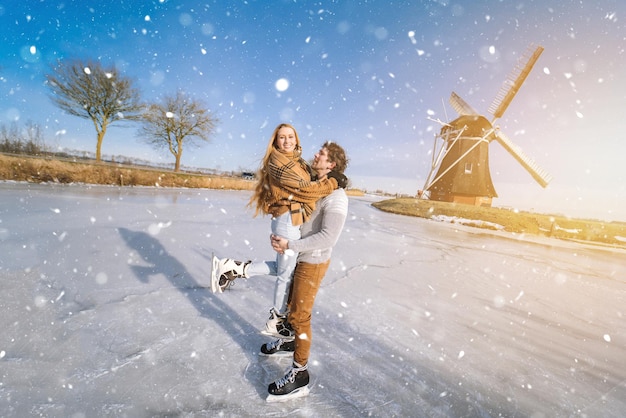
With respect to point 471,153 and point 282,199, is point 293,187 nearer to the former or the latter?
point 282,199

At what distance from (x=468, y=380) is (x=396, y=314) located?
98 cm

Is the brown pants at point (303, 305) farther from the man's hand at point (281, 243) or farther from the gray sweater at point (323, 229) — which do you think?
the man's hand at point (281, 243)

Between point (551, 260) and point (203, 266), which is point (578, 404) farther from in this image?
point (551, 260)

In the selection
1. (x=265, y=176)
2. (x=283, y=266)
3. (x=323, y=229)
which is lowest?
(x=283, y=266)

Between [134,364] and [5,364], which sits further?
[134,364]

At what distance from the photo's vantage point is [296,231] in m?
1.89

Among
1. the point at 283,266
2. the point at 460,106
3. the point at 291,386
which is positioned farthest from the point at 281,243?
the point at 460,106

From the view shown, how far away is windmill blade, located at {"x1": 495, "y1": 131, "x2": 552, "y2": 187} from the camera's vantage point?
22.6 meters

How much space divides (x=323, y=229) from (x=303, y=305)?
50 cm

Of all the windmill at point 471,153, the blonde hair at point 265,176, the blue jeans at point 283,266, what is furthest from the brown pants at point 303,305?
the windmill at point 471,153

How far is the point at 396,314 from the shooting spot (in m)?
2.94

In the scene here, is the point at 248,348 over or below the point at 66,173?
below

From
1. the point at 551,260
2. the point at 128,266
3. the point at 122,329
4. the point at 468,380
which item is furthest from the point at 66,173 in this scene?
the point at 551,260

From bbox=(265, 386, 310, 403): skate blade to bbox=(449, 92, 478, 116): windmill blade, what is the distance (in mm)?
26817
